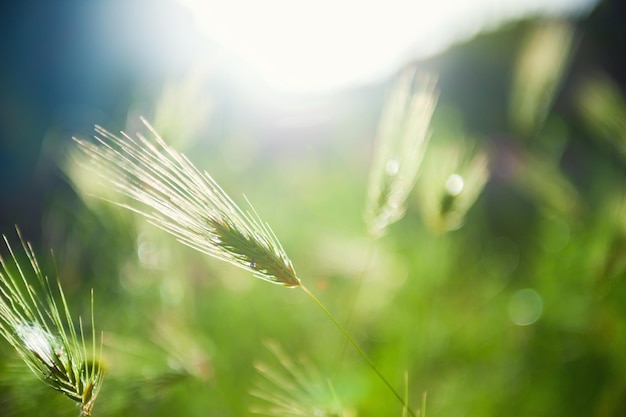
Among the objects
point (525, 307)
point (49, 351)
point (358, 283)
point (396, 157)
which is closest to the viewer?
point (49, 351)

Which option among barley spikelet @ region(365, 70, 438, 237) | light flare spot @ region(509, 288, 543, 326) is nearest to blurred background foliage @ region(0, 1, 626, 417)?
light flare spot @ region(509, 288, 543, 326)

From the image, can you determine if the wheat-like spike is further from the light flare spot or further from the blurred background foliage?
the light flare spot

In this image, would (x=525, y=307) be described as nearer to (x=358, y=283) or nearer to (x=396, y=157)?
(x=358, y=283)

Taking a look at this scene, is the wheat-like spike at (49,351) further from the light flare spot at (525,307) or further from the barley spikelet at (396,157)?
the light flare spot at (525,307)

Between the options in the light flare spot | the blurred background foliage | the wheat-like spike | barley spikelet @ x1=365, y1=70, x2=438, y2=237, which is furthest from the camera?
the light flare spot

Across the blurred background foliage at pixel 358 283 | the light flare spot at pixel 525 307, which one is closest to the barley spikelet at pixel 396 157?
the blurred background foliage at pixel 358 283

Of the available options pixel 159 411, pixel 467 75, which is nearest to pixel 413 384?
pixel 159 411

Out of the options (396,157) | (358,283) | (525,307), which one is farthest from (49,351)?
(525,307)
